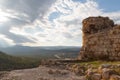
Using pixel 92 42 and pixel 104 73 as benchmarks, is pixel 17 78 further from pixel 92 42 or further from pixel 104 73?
pixel 92 42

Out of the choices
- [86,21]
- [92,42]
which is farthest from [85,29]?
[92,42]

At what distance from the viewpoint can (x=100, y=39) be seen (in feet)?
110

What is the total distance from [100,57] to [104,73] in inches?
640

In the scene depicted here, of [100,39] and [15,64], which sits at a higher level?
[100,39]

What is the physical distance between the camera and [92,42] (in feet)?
113

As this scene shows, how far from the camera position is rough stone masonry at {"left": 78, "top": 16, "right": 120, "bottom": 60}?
106 ft

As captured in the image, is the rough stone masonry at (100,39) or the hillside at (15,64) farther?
the hillside at (15,64)

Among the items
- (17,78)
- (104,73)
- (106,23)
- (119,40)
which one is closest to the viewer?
(104,73)

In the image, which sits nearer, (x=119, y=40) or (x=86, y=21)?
(x=119, y=40)

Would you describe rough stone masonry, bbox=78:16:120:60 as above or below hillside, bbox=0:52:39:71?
above

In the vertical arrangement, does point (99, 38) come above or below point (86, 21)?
below

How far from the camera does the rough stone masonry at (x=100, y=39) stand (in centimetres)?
3238

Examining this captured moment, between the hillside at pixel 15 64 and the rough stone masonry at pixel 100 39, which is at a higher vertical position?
the rough stone masonry at pixel 100 39

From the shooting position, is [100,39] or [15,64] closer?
[100,39]
